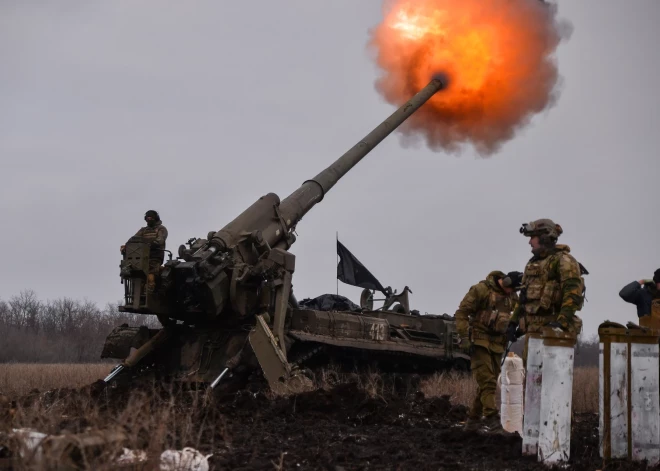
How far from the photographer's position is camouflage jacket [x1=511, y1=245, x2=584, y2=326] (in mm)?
8094

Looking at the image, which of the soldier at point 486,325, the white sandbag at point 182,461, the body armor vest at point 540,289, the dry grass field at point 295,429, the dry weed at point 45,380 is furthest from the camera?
the dry weed at point 45,380

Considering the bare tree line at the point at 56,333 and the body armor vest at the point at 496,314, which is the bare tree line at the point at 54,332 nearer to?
the bare tree line at the point at 56,333

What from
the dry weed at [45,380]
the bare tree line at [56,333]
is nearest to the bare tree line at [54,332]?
the bare tree line at [56,333]

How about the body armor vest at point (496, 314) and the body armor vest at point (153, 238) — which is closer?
the body armor vest at point (496, 314)

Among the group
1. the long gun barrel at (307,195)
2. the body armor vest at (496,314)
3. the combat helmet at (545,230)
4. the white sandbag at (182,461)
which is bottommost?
the white sandbag at (182,461)

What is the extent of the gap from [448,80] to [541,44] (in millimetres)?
1900

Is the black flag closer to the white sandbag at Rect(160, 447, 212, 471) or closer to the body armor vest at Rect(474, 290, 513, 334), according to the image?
the body armor vest at Rect(474, 290, 513, 334)

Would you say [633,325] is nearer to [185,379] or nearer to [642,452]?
[642,452]

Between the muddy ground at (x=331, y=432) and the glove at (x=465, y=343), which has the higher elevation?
the glove at (x=465, y=343)

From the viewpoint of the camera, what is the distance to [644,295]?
1086cm

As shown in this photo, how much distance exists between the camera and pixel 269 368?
12219 mm

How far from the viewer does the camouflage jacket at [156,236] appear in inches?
509

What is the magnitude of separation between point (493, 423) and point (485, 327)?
46.4 inches

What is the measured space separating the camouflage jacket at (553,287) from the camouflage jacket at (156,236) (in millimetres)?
6143
